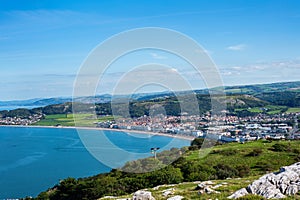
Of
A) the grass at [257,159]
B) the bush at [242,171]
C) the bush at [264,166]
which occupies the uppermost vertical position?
the bush at [242,171]

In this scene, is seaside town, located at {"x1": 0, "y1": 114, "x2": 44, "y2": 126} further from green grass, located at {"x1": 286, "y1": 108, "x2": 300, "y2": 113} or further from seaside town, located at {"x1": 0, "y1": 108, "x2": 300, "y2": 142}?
green grass, located at {"x1": 286, "y1": 108, "x2": 300, "y2": 113}

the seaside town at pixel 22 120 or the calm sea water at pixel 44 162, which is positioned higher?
the seaside town at pixel 22 120

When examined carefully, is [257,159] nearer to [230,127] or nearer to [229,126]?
[230,127]

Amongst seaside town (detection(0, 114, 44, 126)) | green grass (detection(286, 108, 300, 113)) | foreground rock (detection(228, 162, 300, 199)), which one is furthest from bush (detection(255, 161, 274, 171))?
seaside town (detection(0, 114, 44, 126))

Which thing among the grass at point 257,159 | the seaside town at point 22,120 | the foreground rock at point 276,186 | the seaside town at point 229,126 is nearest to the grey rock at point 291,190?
the foreground rock at point 276,186

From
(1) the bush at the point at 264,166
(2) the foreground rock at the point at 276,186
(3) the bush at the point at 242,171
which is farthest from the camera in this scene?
(1) the bush at the point at 264,166

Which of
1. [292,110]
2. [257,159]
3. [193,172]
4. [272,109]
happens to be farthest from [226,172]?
[272,109]

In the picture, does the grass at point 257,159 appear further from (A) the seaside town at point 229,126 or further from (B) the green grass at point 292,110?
(B) the green grass at point 292,110
